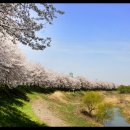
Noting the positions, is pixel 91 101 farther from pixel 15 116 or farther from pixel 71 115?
pixel 15 116

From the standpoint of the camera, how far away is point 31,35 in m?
18.4

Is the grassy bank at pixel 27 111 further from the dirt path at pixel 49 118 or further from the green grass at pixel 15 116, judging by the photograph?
the dirt path at pixel 49 118

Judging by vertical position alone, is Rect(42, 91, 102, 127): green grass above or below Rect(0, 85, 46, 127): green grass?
below

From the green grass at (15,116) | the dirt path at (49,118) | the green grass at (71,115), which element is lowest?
the green grass at (71,115)

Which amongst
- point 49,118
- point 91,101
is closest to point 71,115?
point 49,118

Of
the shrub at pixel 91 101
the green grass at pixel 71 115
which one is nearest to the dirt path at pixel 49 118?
the green grass at pixel 71 115

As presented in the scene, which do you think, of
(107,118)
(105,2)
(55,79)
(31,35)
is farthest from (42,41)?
(55,79)

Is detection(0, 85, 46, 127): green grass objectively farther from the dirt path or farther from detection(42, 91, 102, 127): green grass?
detection(42, 91, 102, 127): green grass

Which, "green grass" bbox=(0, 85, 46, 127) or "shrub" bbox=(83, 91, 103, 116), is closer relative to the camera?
"green grass" bbox=(0, 85, 46, 127)

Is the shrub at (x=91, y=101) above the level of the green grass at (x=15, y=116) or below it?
below

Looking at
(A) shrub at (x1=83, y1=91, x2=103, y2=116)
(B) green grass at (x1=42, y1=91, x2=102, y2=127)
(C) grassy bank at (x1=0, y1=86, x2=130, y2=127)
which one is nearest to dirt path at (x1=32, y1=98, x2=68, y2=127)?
(C) grassy bank at (x1=0, y1=86, x2=130, y2=127)

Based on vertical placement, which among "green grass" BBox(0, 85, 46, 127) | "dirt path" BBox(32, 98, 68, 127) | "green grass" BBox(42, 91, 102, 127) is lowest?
"green grass" BBox(42, 91, 102, 127)

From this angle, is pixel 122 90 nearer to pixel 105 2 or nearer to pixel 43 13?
pixel 43 13

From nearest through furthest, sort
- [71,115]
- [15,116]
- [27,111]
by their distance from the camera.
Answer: [15,116] < [27,111] < [71,115]
